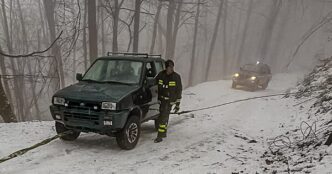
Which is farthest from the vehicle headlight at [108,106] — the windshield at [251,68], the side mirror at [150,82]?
the windshield at [251,68]

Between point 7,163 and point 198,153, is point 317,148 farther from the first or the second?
point 7,163

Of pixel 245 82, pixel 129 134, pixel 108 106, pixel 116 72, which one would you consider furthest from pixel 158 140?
pixel 245 82

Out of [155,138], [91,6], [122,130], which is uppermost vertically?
[91,6]

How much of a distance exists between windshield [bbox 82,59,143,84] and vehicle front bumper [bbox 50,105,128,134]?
51.3 inches

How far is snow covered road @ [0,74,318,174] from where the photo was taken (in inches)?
248

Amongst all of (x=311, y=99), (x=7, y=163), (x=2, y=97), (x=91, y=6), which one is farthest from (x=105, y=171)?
(x=91, y=6)

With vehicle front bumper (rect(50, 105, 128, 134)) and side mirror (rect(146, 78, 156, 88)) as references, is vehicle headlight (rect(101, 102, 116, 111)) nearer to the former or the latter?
vehicle front bumper (rect(50, 105, 128, 134))

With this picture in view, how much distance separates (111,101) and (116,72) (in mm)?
1700

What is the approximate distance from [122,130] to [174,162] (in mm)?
1428

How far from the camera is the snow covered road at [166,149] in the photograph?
630 centimetres

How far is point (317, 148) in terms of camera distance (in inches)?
250

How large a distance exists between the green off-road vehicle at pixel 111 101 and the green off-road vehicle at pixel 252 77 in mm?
13794

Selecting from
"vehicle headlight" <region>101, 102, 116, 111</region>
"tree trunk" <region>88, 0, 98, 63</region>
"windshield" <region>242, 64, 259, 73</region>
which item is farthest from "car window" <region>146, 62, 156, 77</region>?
"windshield" <region>242, 64, 259, 73</region>

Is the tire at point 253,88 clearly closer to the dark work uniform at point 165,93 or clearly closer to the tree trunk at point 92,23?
the tree trunk at point 92,23
